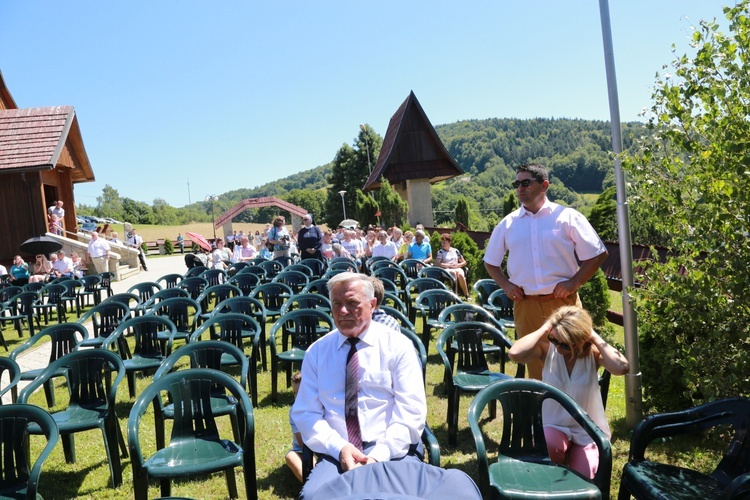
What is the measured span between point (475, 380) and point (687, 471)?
190 centimetres

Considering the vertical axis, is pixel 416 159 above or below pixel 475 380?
above

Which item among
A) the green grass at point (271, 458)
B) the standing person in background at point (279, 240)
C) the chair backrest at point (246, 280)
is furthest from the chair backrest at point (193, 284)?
the green grass at point (271, 458)

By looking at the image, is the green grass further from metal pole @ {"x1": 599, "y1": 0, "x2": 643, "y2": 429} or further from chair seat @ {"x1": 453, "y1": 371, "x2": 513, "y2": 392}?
chair seat @ {"x1": 453, "y1": 371, "x2": 513, "y2": 392}

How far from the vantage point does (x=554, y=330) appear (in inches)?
131

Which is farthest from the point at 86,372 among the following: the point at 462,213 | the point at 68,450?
the point at 462,213

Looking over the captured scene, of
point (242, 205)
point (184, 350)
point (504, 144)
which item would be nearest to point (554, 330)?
point (184, 350)

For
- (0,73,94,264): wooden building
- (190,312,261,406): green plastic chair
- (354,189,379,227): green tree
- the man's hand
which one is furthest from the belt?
(354,189,379,227): green tree

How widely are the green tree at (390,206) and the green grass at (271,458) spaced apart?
25815 mm

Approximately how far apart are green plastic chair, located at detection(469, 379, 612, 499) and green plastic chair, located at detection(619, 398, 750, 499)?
0.18 m

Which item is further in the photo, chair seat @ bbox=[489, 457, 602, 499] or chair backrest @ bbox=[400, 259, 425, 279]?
chair backrest @ bbox=[400, 259, 425, 279]

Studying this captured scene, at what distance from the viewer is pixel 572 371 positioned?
337 centimetres

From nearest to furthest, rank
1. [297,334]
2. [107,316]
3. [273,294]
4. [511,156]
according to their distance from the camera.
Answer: [297,334] → [107,316] → [273,294] → [511,156]

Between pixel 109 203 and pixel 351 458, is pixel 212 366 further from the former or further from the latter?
pixel 109 203

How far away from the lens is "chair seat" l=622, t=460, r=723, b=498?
2613 mm
